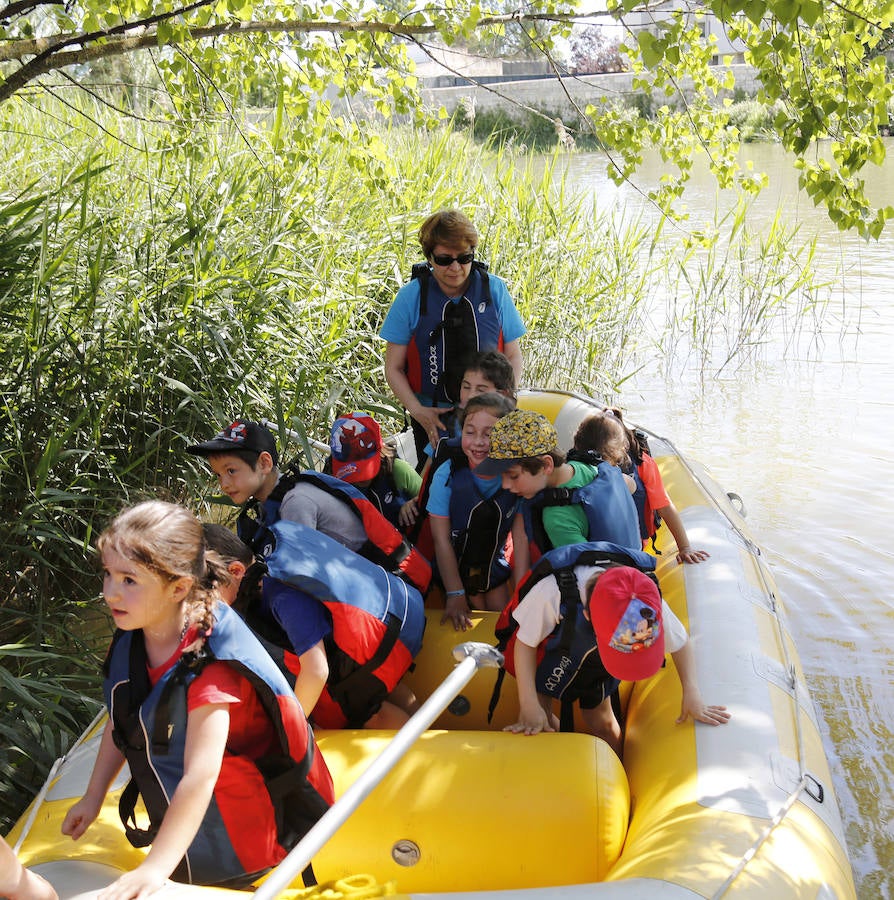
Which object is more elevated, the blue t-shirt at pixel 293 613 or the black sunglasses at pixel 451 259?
the black sunglasses at pixel 451 259

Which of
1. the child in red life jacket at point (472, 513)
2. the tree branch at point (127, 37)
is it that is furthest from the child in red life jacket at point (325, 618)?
the tree branch at point (127, 37)

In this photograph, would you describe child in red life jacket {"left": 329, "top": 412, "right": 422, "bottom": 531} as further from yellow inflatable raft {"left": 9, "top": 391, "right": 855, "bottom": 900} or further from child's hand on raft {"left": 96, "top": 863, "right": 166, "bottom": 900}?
child's hand on raft {"left": 96, "top": 863, "right": 166, "bottom": 900}

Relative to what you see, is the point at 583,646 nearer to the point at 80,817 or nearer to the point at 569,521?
the point at 569,521

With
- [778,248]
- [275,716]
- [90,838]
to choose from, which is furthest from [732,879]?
[778,248]

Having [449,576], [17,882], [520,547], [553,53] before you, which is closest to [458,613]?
[449,576]

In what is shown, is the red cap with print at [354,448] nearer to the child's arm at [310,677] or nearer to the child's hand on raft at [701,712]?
the child's arm at [310,677]

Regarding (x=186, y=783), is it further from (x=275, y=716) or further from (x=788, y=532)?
(x=788, y=532)

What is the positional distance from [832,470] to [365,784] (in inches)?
186

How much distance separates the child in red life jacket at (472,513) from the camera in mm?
2832

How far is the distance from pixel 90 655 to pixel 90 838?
1178 mm

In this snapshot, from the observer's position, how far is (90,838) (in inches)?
75.4

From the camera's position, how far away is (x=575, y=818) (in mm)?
1965

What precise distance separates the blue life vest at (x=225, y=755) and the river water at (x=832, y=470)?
170cm

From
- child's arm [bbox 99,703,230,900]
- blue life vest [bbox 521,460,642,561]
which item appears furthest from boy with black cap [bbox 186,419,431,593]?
child's arm [bbox 99,703,230,900]
